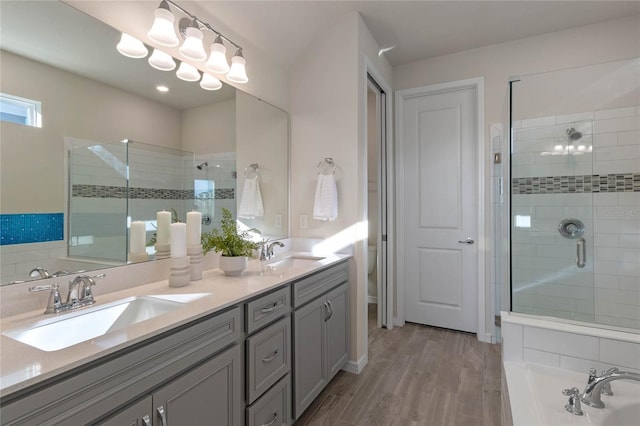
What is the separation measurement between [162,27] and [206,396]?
1.65 meters

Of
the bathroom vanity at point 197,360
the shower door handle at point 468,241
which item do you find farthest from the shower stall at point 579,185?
the bathroom vanity at point 197,360

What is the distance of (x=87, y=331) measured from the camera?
3.64 feet

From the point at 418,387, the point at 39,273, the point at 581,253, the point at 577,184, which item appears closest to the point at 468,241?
the point at 581,253

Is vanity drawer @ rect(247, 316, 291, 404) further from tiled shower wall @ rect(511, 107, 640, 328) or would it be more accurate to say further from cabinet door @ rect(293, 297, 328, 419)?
tiled shower wall @ rect(511, 107, 640, 328)

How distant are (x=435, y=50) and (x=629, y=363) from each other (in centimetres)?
270

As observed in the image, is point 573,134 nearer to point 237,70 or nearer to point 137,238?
point 237,70

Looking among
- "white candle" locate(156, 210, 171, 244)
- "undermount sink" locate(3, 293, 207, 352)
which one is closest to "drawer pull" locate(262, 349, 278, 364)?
"undermount sink" locate(3, 293, 207, 352)

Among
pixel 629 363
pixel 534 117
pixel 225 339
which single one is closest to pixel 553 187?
pixel 534 117

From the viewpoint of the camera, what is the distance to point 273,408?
1.48m

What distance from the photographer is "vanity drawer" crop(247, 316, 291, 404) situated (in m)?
1.34

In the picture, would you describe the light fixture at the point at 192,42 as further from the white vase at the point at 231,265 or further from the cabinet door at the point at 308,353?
the cabinet door at the point at 308,353

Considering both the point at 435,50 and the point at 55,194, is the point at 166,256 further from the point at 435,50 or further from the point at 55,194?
the point at 435,50

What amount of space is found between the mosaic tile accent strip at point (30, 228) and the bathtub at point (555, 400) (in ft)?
6.22

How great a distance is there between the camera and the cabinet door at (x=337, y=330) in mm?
1994
